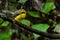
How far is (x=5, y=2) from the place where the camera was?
1.69 m

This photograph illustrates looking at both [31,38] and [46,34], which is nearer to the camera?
[46,34]

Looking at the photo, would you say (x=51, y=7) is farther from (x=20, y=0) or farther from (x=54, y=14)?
(x=20, y=0)

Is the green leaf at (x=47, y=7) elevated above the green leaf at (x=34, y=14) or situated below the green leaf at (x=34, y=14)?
above

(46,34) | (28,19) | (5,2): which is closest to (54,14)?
(28,19)

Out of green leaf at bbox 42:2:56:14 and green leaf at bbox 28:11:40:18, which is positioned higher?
green leaf at bbox 42:2:56:14

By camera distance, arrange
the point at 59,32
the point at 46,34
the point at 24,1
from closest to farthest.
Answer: the point at 46,34, the point at 59,32, the point at 24,1

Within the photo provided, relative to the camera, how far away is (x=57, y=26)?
161 cm

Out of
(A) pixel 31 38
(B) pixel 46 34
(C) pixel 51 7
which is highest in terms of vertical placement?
(C) pixel 51 7

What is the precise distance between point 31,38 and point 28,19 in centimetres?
21

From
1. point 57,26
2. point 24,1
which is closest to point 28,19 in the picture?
point 24,1

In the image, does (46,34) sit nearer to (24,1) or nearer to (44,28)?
(44,28)

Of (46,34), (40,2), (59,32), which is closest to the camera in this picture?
(46,34)

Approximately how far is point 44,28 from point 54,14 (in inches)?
11.2

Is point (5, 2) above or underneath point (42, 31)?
above
